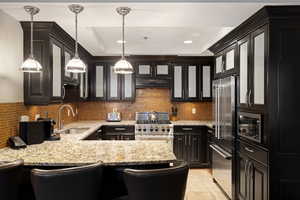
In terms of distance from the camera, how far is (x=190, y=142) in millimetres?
5430

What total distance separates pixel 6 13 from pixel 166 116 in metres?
3.76

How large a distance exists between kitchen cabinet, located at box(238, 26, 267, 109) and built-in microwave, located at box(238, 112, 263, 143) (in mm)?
110

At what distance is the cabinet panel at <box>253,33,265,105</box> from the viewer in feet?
9.05

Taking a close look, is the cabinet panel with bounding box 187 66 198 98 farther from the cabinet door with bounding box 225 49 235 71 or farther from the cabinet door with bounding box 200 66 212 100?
the cabinet door with bounding box 225 49 235 71

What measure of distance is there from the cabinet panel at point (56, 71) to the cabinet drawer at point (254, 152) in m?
2.49

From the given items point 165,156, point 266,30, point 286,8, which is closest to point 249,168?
point 165,156

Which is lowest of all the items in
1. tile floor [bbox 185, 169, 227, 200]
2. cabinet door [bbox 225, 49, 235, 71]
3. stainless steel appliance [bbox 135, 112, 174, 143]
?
tile floor [bbox 185, 169, 227, 200]

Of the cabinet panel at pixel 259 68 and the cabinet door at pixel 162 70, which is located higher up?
the cabinet door at pixel 162 70

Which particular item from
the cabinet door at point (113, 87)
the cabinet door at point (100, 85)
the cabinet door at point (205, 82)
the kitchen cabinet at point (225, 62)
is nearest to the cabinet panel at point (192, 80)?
the cabinet door at point (205, 82)

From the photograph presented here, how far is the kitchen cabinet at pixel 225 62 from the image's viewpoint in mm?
3696

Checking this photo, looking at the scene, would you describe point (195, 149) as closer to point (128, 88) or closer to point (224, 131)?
point (224, 131)

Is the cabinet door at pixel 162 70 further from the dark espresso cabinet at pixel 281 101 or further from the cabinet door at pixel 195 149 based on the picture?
the dark espresso cabinet at pixel 281 101

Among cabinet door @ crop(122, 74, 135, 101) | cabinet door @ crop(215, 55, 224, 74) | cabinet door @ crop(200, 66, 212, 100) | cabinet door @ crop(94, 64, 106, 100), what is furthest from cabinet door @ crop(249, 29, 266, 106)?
cabinet door @ crop(94, 64, 106, 100)

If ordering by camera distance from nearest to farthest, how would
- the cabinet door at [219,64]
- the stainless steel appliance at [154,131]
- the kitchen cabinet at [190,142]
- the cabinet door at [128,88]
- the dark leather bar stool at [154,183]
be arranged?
the dark leather bar stool at [154,183] < the cabinet door at [219,64] < the stainless steel appliance at [154,131] < the kitchen cabinet at [190,142] < the cabinet door at [128,88]
